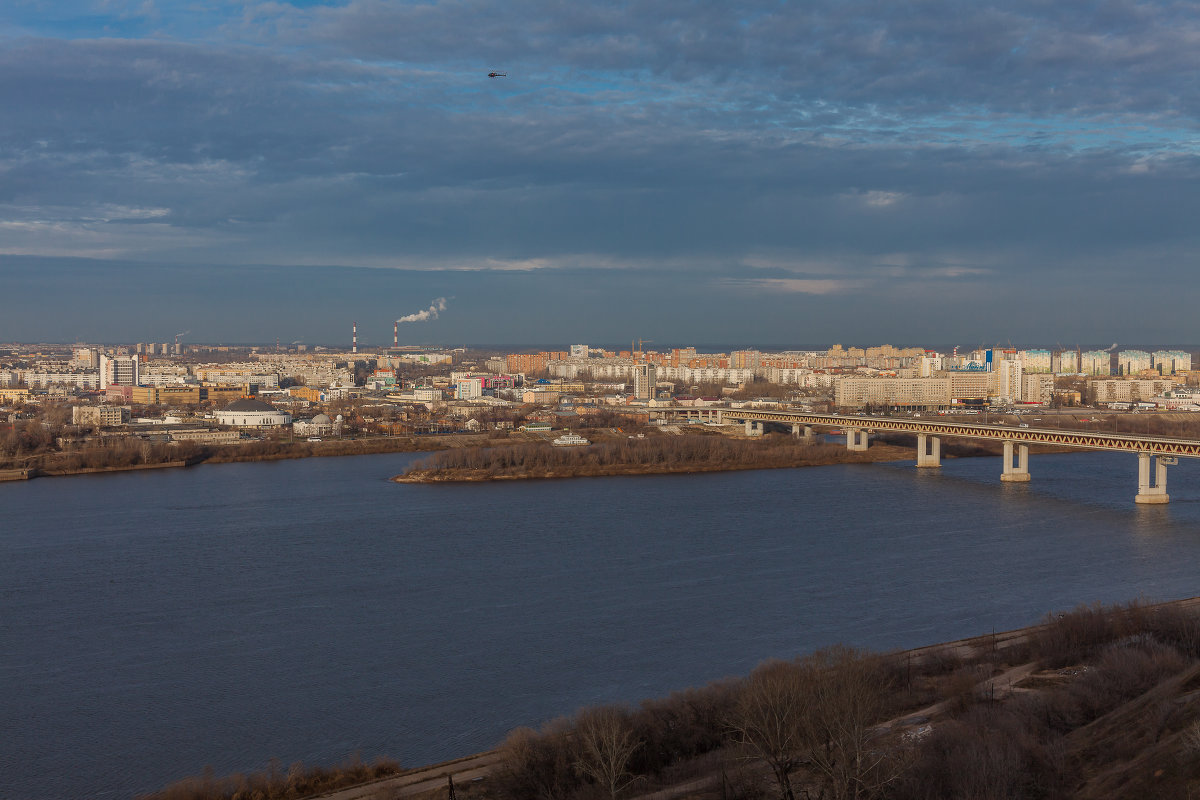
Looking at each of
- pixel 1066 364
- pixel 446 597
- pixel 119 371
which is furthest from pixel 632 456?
pixel 1066 364

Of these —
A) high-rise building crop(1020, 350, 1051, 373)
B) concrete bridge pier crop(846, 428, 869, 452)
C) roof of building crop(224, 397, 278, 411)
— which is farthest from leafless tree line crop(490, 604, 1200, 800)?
high-rise building crop(1020, 350, 1051, 373)

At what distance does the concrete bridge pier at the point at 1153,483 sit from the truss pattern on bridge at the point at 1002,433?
10 cm

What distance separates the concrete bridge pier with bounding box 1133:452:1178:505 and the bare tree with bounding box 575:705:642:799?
7966mm

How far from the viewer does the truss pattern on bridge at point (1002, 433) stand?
35.6 feet

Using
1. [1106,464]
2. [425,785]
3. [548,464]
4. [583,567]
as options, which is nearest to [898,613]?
[583,567]

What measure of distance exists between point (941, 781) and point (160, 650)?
3800 millimetres

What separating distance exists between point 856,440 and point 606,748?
1319 cm

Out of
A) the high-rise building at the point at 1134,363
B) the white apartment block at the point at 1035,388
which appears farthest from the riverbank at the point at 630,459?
the high-rise building at the point at 1134,363

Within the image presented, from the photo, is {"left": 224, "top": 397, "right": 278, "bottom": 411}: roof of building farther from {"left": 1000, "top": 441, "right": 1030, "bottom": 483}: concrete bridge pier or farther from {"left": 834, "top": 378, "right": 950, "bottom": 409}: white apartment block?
{"left": 1000, "top": 441, "right": 1030, "bottom": 483}: concrete bridge pier

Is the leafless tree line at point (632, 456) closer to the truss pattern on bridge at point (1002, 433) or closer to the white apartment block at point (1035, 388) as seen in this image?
the truss pattern on bridge at point (1002, 433)

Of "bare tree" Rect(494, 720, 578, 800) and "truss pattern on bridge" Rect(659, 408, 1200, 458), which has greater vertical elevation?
"truss pattern on bridge" Rect(659, 408, 1200, 458)

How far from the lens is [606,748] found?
3514 mm

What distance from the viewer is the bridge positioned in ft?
34.6

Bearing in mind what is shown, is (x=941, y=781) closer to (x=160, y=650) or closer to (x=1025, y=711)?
(x=1025, y=711)
